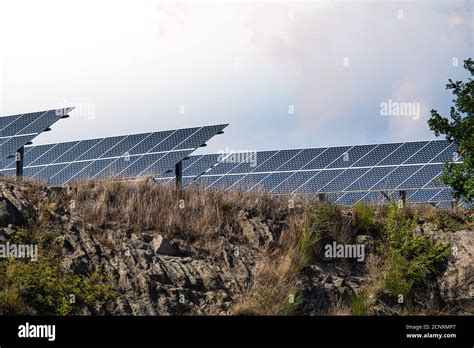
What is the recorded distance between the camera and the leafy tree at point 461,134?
1966 cm

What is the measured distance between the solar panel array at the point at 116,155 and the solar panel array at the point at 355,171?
117 centimetres

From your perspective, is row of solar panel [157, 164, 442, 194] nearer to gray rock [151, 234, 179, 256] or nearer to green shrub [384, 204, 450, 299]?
green shrub [384, 204, 450, 299]

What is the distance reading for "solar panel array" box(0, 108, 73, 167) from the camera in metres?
26.6

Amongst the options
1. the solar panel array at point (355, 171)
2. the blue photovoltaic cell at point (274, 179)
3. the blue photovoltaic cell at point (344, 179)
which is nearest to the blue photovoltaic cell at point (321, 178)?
the solar panel array at point (355, 171)

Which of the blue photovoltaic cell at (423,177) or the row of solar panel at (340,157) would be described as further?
the row of solar panel at (340,157)

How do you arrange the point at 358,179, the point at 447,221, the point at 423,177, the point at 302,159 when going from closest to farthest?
the point at 447,221 < the point at 423,177 < the point at 358,179 < the point at 302,159

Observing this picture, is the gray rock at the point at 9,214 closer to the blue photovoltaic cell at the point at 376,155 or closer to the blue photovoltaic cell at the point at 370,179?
the blue photovoltaic cell at the point at 370,179

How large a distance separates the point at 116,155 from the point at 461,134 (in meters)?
14.5

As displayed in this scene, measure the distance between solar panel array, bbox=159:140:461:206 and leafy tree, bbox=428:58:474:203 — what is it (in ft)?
19.8

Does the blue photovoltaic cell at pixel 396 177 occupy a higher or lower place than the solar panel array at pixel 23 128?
lower

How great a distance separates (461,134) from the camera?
2006 cm

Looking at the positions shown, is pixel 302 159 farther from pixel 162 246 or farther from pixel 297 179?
pixel 162 246

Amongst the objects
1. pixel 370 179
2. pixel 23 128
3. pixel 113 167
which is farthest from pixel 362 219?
pixel 23 128
